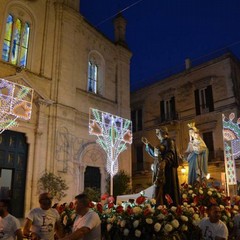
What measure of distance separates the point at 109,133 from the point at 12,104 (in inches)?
235

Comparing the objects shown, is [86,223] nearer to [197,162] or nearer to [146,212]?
[146,212]

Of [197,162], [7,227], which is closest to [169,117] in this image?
[197,162]

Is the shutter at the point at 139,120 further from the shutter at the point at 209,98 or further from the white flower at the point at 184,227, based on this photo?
the white flower at the point at 184,227

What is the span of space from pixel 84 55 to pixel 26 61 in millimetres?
4224

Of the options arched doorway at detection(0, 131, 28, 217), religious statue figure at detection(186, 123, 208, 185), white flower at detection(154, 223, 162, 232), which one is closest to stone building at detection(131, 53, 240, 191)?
religious statue figure at detection(186, 123, 208, 185)

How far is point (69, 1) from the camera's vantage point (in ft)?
55.7

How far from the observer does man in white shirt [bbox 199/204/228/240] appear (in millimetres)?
4453

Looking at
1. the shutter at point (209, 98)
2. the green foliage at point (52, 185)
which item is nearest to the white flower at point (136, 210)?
the green foliage at point (52, 185)

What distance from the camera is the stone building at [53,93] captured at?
44.1 feet

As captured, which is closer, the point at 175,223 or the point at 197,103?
the point at 175,223

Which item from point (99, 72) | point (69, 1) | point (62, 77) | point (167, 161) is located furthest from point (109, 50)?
point (167, 161)

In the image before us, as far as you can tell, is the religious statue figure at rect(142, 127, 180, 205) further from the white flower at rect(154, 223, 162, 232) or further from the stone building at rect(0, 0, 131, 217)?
the stone building at rect(0, 0, 131, 217)

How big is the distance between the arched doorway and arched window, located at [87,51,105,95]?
6269mm

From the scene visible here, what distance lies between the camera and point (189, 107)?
23141mm
